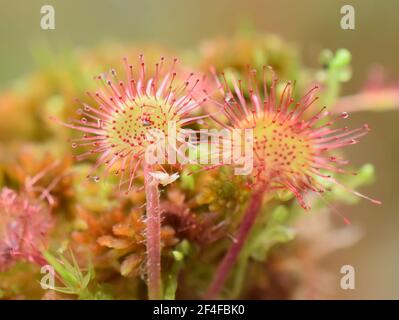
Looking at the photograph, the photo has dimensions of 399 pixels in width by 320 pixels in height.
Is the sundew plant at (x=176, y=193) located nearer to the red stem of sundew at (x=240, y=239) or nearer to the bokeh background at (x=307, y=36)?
the red stem of sundew at (x=240, y=239)

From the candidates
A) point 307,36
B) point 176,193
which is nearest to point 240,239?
point 176,193

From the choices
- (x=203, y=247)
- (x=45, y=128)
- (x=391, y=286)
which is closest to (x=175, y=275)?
(x=203, y=247)

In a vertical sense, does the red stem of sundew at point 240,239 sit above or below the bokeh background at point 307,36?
below

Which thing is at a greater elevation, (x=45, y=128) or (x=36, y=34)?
(x=36, y=34)

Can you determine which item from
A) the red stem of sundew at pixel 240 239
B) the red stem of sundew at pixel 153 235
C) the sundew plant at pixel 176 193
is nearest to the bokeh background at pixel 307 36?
the sundew plant at pixel 176 193

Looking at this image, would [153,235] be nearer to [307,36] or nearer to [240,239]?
[240,239]
